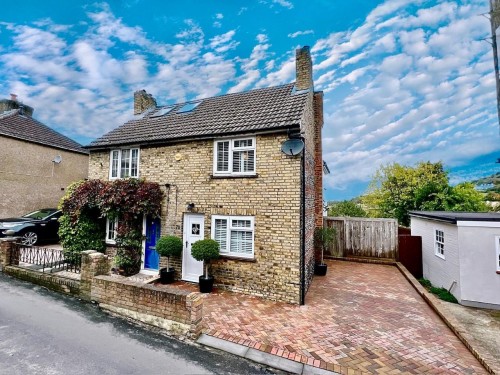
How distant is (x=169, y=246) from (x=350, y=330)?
5880 millimetres

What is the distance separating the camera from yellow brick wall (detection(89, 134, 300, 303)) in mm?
7242

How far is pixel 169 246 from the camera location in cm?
816

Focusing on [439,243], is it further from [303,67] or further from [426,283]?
[303,67]

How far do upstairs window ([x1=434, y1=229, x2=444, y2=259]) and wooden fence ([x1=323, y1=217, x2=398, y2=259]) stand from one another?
1952 millimetres

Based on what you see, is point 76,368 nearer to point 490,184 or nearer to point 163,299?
point 163,299

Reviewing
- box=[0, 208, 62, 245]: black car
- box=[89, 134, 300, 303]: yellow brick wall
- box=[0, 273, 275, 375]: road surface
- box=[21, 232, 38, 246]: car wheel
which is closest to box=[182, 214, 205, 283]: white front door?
box=[89, 134, 300, 303]: yellow brick wall

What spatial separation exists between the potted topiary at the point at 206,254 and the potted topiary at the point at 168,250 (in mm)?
925

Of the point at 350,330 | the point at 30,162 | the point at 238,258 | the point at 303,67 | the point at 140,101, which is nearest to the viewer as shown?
the point at 350,330

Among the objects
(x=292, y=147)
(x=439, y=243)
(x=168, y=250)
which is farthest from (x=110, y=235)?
(x=439, y=243)

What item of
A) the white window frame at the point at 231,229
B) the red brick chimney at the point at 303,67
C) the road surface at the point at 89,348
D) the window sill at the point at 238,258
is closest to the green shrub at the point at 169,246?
the white window frame at the point at 231,229

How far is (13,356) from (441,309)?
9.64m

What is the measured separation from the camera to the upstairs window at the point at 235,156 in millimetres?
8109

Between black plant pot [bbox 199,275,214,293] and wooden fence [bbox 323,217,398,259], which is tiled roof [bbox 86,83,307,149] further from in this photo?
wooden fence [bbox 323,217,398,259]

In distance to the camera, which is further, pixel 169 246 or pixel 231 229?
pixel 169 246
